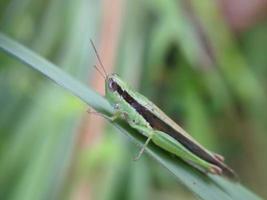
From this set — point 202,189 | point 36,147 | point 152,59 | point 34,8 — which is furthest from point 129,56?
point 202,189

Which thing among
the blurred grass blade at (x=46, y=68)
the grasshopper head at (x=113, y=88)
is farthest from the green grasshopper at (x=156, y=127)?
the blurred grass blade at (x=46, y=68)

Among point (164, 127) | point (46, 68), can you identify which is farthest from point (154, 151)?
point (46, 68)

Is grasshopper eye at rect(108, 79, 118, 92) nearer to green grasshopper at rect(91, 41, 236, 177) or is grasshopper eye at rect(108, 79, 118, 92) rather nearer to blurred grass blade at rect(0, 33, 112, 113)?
green grasshopper at rect(91, 41, 236, 177)

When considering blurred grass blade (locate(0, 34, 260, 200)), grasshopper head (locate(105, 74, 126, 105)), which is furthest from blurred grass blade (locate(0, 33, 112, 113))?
grasshopper head (locate(105, 74, 126, 105))

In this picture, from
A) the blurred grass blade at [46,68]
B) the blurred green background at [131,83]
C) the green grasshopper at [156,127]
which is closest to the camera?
the blurred grass blade at [46,68]

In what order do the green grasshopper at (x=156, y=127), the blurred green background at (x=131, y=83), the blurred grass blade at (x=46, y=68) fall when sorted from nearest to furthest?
the blurred grass blade at (x=46, y=68), the green grasshopper at (x=156, y=127), the blurred green background at (x=131, y=83)

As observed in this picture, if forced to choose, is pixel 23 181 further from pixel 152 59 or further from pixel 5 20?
pixel 152 59

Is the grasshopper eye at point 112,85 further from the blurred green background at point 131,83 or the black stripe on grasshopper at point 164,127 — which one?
the blurred green background at point 131,83
